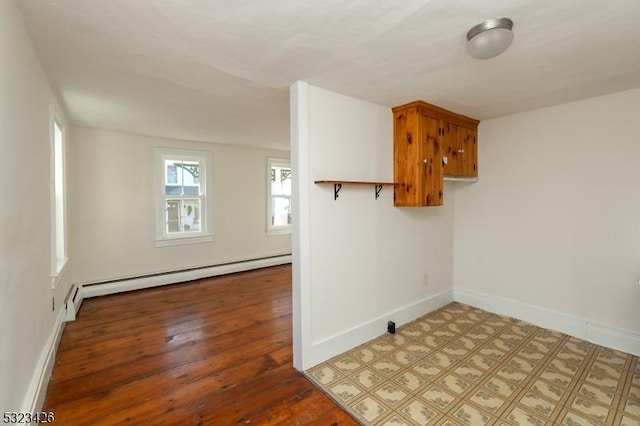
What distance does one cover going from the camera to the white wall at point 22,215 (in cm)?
140

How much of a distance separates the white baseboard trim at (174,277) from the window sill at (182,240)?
45 cm

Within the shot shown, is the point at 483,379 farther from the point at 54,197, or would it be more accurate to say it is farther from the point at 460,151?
the point at 54,197

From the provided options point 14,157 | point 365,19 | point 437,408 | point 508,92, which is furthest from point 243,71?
point 437,408

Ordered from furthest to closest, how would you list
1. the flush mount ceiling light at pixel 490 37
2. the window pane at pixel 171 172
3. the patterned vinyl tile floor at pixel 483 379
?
1. the window pane at pixel 171 172
2. the patterned vinyl tile floor at pixel 483 379
3. the flush mount ceiling light at pixel 490 37

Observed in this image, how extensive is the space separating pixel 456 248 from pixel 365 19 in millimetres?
3133

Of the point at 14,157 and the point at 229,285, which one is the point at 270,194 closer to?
the point at 229,285

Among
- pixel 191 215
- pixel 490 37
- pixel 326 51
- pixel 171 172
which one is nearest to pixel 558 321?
pixel 490 37

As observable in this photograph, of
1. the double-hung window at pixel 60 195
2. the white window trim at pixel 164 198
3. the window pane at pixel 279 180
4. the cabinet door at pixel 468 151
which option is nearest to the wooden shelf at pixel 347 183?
the cabinet door at pixel 468 151

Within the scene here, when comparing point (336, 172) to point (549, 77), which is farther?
point (336, 172)

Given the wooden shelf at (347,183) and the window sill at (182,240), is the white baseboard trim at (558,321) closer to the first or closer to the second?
the wooden shelf at (347,183)

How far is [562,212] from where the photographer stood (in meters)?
3.03

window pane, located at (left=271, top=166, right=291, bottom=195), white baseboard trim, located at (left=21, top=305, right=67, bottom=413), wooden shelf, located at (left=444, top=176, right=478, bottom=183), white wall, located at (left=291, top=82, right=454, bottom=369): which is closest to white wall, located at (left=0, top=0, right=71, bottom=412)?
white baseboard trim, located at (left=21, top=305, right=67, bottom=413)

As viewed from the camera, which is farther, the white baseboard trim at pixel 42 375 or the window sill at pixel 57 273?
the window sill at pixel 57 273

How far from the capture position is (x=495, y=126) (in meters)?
3.46
